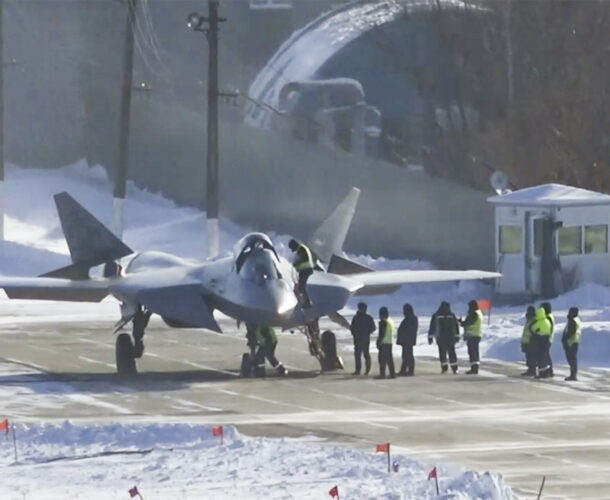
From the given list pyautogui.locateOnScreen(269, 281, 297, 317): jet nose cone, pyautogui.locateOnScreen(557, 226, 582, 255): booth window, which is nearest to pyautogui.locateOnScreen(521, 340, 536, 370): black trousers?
pyautogui.locateOnScreen(269, 281, 297, 317): jet nose cone

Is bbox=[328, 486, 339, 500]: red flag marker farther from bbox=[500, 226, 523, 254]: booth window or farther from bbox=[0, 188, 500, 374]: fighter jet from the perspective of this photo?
bbox=[500, 226, 523, 254]: booth window

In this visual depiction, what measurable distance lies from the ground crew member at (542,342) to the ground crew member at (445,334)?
1.42 meters

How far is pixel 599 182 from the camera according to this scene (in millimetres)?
52156

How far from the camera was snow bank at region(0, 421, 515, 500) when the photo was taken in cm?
1720

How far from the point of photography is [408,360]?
29438 millimetres

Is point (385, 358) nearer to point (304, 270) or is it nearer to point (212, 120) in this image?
point (304, 270)

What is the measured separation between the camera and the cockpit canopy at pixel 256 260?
92.0 ft

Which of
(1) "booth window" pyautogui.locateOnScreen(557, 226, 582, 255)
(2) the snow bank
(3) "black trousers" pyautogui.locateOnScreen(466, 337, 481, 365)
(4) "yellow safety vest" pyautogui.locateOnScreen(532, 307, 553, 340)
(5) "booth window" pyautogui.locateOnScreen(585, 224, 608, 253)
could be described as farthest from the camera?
(5) "booth window" pyautogui.locateOnScreen(585, 224, 608, 253)

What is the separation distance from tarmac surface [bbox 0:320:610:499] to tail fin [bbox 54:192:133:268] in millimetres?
1852

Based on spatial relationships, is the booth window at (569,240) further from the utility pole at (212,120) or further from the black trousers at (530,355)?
the black trousers at (530,355)

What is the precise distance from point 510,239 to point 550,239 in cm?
110

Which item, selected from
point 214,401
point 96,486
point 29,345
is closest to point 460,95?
point 29,345

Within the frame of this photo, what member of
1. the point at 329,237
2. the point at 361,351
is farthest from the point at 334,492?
the point at 329,237

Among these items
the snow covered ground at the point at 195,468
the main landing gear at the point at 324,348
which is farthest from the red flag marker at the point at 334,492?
the main landing gear at the point at 324,348
